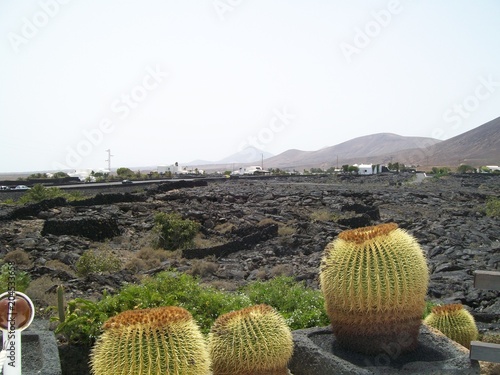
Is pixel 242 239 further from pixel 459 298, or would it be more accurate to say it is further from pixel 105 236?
pixel 459 298

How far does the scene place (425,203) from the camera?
35.7 metres

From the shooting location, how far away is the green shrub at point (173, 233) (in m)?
20.2

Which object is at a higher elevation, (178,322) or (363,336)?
(178,322)

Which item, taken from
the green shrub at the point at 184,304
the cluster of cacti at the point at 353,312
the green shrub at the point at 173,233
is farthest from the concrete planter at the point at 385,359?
the green shrub at the point at 173,233

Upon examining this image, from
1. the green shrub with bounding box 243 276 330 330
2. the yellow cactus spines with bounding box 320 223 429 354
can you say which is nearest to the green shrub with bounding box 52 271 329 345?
the green shrub with bounding box 243 276 330 330

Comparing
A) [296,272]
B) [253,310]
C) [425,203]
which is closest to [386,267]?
[253,310]

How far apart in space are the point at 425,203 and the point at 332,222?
13.7m

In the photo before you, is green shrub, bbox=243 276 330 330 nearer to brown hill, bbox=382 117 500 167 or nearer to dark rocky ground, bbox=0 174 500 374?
dark rocky ground, bbox=0 174 500 374

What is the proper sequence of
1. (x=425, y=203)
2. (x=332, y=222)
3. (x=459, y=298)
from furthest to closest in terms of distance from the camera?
(x=425, y=203) < (x=332, y=222) < (x=459, y=298)

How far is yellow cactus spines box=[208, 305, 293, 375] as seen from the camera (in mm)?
4922

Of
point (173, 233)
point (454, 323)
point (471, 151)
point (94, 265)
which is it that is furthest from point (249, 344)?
point (471, 151)

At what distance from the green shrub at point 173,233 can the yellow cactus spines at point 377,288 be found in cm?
1505

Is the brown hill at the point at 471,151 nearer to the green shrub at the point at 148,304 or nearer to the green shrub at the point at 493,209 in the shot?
the green shrub at the point at 493,209

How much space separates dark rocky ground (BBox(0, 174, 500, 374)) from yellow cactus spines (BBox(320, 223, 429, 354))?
3.92 meters
